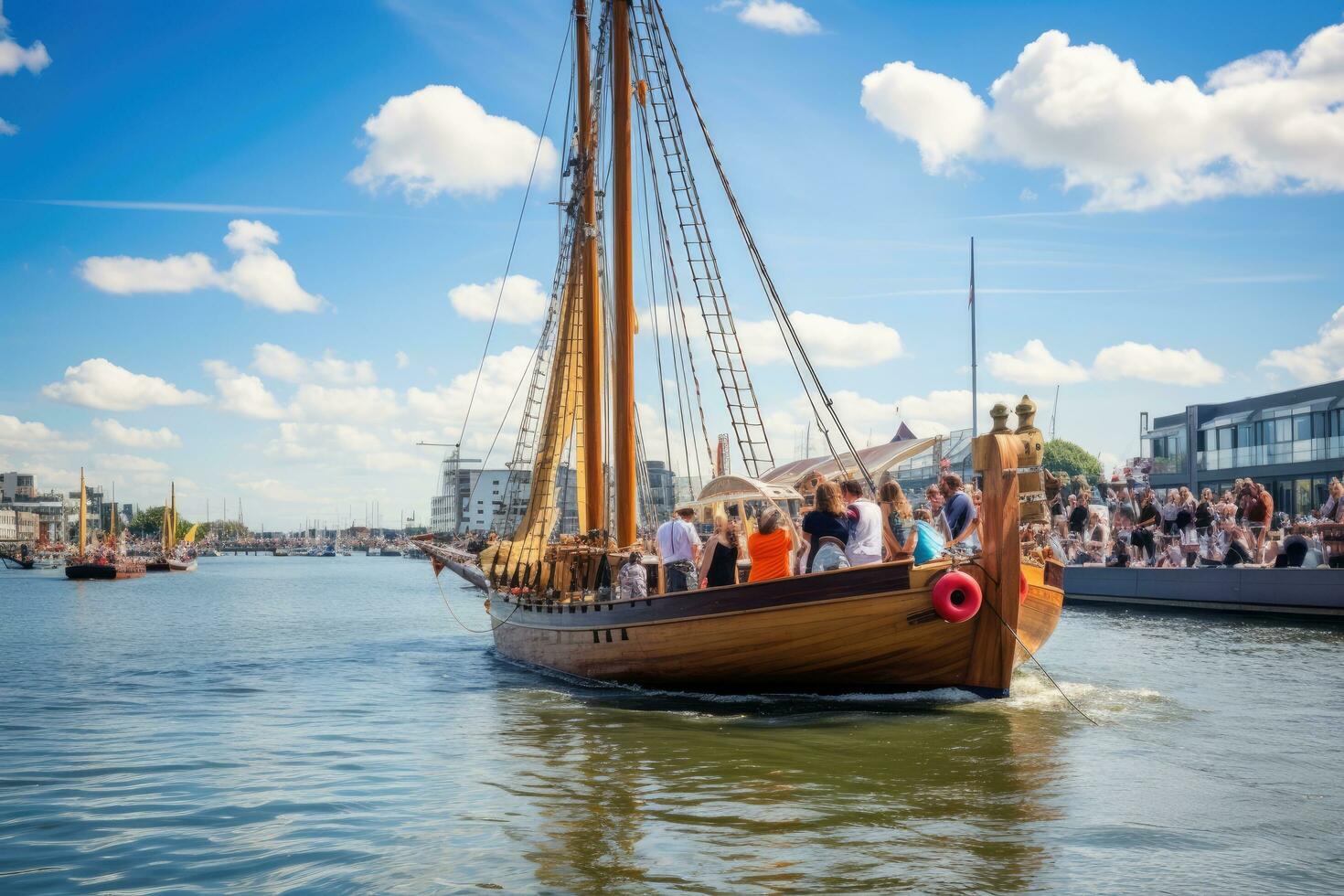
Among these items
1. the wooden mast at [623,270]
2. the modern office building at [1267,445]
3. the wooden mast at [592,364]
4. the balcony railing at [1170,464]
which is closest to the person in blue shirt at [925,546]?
the wooden mast at [623,270]

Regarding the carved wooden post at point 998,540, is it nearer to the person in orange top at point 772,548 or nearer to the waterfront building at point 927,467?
the person in orange top at point 772,548

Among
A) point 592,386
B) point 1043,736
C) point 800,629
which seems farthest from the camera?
point 592,386

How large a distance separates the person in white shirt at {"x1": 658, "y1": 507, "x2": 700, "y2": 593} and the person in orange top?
2.05 m

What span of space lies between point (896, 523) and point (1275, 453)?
46466 millimetres

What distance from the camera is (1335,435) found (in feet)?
159

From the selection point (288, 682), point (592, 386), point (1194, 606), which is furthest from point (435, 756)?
point (1194, 606)

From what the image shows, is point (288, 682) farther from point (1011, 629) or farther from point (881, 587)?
point (1011, 629)

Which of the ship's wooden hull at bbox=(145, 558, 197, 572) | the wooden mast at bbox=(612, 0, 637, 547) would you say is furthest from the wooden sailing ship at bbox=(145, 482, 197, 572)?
the wooden mast at bbox=(612, 0, 637, 547)

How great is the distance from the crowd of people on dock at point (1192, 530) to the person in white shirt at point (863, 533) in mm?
9511

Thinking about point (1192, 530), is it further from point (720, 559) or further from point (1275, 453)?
point (1275, 453)

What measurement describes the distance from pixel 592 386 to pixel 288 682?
26.6 feet

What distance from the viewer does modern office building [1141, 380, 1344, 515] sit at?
4909 centimetres

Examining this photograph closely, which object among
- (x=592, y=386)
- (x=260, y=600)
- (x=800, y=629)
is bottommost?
(x=260, y=600)

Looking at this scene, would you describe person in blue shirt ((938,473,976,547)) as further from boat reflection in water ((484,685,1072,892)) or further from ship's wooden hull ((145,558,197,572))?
ship's wooden hull ((145,558,197,572))
